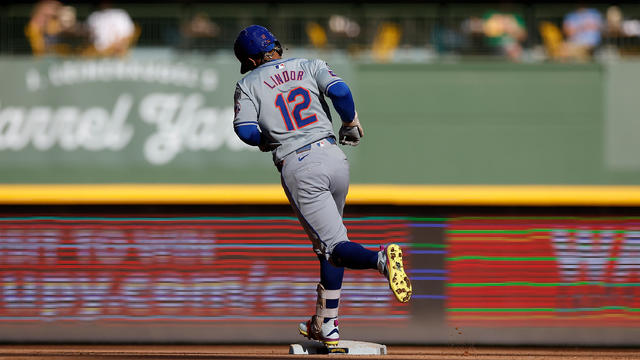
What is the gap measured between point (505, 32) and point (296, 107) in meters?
8.83

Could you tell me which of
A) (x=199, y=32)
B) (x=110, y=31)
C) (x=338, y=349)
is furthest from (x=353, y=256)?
(x=110, y=31)

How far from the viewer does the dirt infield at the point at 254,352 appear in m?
5.93

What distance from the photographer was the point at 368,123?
14250mm

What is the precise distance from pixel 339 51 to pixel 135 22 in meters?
2.84

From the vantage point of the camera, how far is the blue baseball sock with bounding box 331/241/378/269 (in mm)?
5452

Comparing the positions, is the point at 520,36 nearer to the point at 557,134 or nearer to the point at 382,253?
the point at 557,134

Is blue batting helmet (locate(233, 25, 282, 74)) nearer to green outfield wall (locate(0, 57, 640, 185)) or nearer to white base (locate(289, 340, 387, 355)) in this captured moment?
white base (locate(289, 340, 387, 355))

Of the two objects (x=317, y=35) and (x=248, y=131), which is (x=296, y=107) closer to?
(x=248, y=131)

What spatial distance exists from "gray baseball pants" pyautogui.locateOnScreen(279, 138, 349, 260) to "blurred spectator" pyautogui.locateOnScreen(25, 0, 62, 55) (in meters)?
9.02

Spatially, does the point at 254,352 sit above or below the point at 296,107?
below

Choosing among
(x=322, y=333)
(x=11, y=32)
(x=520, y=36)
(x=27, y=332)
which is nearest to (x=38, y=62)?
(x=11, y=32)

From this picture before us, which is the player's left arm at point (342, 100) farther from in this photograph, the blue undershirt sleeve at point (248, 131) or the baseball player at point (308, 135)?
the blue undershirt sleeve at point (248, 131)

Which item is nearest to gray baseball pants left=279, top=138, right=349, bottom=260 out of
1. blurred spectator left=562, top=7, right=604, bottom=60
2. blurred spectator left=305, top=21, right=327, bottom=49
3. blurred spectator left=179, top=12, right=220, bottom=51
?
blurred spectator left=305, top=21, right=327, bottom=49

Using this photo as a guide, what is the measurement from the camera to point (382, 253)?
543cm
